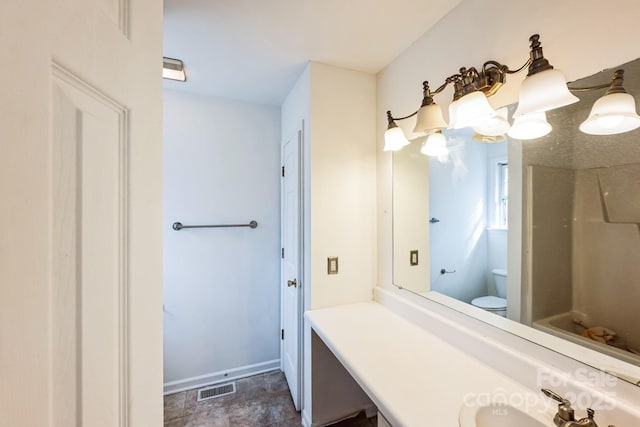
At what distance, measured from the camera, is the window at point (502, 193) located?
1067 mm

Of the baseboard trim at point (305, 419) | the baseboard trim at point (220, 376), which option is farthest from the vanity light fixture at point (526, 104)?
the baseboard trim at point (220, 376)

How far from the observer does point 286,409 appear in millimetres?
1805

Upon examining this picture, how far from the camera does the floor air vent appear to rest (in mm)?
1927

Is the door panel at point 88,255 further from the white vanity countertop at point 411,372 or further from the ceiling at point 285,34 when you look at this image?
the ceiling at point 285,34

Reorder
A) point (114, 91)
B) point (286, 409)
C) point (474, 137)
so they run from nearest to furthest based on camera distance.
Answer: point (114, 91) → point (474, 137) → point (286, 409)

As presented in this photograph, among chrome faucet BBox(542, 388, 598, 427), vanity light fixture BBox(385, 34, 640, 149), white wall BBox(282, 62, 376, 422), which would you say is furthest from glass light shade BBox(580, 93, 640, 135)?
white wall BBox(282, 62, 376, 422)

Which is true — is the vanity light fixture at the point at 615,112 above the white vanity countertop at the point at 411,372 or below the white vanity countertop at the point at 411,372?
above

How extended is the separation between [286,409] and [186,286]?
44.7 inches

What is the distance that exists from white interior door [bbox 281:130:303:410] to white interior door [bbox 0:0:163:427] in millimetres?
1193

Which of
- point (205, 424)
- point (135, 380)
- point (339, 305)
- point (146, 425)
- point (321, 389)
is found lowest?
point (205, 424)

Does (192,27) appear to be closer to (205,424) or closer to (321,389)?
(321,389)

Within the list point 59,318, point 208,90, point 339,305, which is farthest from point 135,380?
point 208,90

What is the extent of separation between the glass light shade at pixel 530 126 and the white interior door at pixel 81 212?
1160 millimetres

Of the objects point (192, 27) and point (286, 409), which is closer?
point (192, 27)
